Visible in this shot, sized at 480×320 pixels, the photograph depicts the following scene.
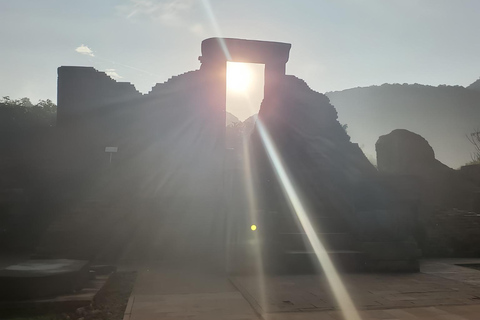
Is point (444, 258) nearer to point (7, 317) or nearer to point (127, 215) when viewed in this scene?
point (127, 215)

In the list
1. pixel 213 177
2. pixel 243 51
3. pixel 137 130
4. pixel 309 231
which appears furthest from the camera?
pixel 137 130

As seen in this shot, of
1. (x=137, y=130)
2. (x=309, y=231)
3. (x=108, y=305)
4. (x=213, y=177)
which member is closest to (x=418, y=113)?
(x=137, y=130)

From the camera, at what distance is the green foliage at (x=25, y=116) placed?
24531mm

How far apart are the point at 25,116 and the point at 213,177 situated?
1836 cm

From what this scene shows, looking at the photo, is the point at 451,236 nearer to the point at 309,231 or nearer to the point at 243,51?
the point at 309,231

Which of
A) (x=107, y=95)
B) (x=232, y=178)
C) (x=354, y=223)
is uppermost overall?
(x=107, y=95)

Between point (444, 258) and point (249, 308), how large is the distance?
299 inches

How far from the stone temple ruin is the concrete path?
1.03 m

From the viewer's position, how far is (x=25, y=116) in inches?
1184

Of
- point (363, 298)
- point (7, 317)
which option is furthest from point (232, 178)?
point (7, 317)

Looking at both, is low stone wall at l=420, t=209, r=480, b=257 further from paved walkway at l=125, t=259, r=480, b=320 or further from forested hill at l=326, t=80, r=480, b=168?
forested hill at l=326, t=80, r=480, b=168

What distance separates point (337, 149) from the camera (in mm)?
16016

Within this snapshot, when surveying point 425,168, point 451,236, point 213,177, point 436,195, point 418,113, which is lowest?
point 451,236

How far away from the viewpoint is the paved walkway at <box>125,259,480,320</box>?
17.1 ft
